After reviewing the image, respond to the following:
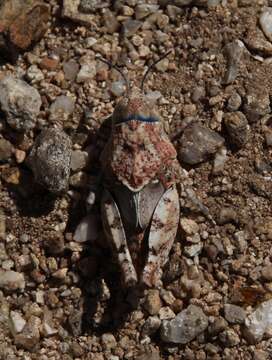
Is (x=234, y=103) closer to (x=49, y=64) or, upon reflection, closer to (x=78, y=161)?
(x=78, y=161)

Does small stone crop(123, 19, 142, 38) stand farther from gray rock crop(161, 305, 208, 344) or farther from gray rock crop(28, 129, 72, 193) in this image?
gray rock crop(161, 305, 208, 344)

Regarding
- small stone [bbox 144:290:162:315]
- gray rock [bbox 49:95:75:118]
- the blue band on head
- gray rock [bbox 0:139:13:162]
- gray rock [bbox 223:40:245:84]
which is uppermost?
gray rock [bbox 223:40:245:84]

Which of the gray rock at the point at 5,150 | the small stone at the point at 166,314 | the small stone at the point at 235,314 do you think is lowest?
the small stone at the point at 166,314

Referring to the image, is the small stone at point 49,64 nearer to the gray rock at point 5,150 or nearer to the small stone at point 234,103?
the gray rock at point 5,150

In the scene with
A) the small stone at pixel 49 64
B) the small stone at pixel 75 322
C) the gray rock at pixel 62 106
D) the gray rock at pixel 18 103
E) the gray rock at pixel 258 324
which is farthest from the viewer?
the small stone at pixel 49 64

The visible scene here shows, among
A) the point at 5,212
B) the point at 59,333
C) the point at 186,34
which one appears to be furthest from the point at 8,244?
the point at 186,34

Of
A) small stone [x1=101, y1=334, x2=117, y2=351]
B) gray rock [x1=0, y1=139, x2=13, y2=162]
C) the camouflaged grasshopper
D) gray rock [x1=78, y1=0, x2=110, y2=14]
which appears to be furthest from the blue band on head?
small stone [x1=101, y1=334, x2=117, y2=351]

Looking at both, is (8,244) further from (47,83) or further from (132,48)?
(132,48)

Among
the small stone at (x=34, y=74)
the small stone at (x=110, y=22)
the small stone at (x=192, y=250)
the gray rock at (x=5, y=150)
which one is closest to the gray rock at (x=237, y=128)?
the small stone at (x=192, y=250)

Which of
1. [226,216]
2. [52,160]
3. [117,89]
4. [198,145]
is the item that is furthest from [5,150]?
[226,216]
